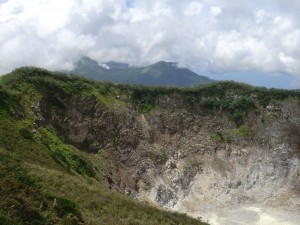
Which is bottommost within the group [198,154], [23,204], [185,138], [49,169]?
[49,169]

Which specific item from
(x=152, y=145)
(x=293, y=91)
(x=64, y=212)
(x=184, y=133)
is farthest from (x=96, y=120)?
(x=64, y=212)

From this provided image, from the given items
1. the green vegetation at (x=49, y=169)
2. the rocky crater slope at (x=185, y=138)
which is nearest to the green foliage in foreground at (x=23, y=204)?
the green vegetation at (x=49, y=169)

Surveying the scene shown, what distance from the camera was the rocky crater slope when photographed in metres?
46.7

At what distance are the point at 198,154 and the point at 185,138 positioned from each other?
2769mm

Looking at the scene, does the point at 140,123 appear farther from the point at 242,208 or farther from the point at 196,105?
the point at 242,208

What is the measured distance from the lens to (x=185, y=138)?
A: 54812 millimetres

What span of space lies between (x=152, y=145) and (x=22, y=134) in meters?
20.3

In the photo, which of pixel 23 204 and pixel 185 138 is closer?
pixel 23 204

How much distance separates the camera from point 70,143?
46969 mm

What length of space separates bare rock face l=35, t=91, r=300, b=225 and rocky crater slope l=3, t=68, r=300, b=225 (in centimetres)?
12

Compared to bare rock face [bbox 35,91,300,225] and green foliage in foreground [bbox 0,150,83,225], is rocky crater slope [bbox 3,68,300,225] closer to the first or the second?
bare rock face [bbox 35,91,300,225]

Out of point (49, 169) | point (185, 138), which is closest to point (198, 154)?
point (185, 138)

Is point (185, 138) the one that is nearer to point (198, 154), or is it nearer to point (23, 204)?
point (198, 154)

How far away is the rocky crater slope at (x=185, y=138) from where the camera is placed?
4669 centimetres
